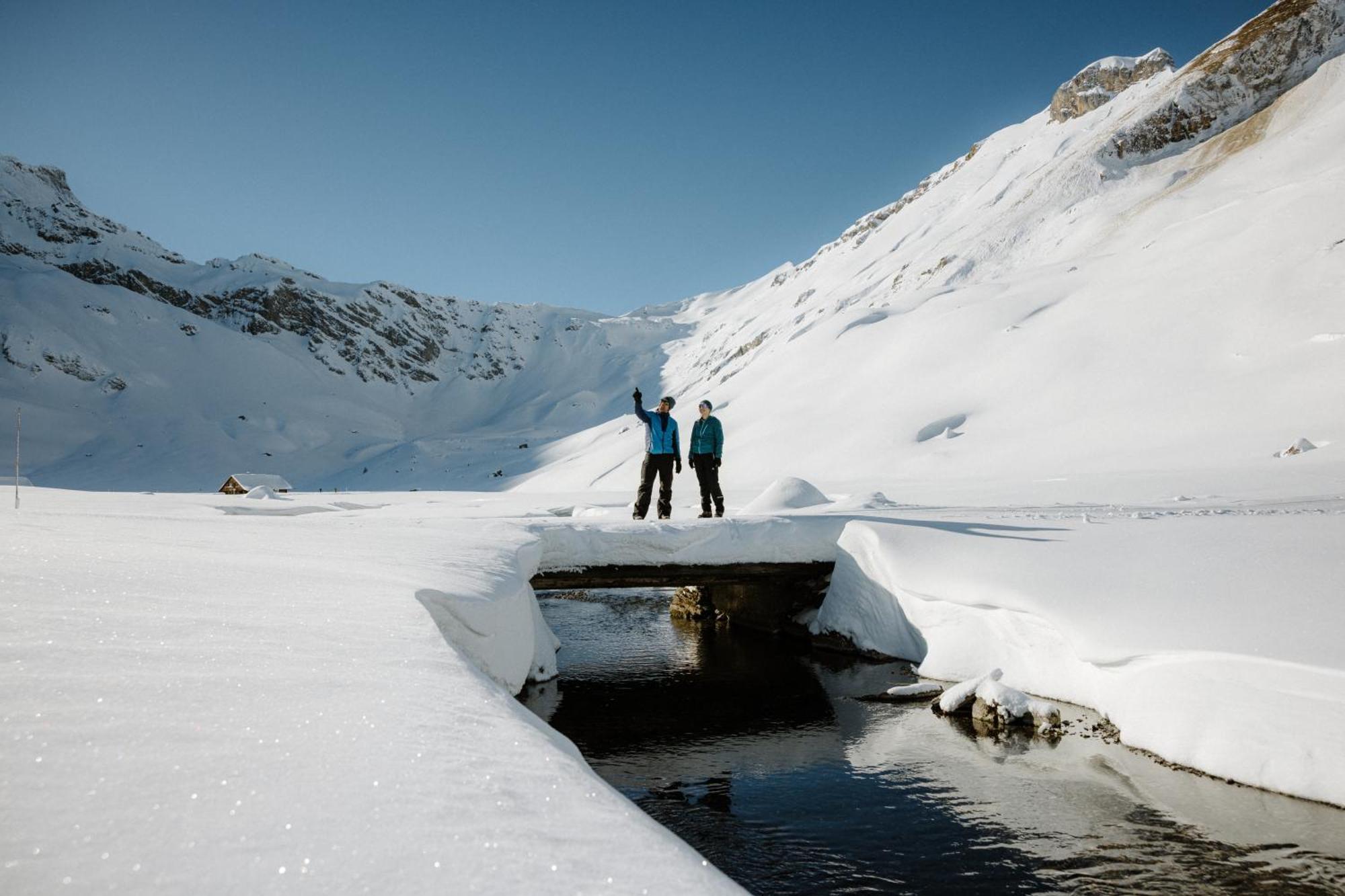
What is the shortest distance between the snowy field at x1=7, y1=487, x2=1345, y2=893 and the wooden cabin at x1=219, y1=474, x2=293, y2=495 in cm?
2106

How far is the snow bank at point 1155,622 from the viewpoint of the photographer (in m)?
5.37

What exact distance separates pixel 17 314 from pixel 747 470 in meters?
80.4

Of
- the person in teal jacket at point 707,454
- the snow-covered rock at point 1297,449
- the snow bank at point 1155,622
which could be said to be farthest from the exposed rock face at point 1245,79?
the snow bank at point 1155,622

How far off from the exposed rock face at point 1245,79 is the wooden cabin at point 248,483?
54342mm

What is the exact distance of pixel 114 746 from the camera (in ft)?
6.73

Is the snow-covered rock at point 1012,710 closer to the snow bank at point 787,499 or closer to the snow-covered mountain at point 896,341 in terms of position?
the snow bank at point 787,499

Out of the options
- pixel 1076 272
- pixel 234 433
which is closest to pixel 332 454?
pixel 234 433

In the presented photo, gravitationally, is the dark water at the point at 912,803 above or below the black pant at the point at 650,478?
below

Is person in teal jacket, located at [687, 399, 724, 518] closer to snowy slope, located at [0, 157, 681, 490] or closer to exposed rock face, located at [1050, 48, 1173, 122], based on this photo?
snowy slope, located at [0, 157, 681, 490]

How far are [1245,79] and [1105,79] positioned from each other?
93.4 ft

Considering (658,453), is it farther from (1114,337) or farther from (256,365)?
(256,365)

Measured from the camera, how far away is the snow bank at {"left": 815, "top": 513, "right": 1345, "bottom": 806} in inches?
211

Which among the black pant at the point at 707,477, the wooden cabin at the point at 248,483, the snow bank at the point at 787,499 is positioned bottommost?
the snow bank at the point at 787,499

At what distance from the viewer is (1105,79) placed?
255 feet
